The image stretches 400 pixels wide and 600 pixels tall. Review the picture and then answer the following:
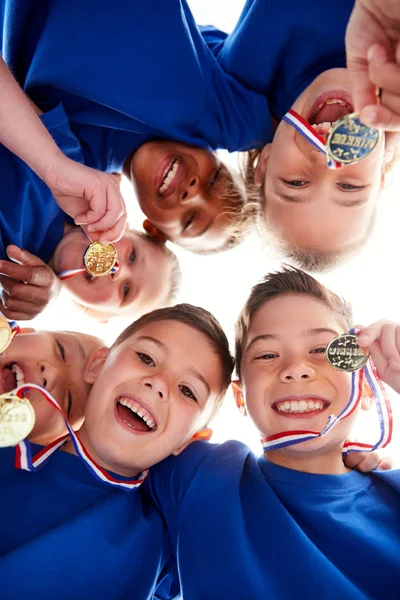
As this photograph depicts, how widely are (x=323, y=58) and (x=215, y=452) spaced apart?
84cm

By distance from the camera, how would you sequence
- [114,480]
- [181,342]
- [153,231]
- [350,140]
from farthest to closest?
1. [153,231]
2. [181,342]
3. [114,480]
4. [350,140]

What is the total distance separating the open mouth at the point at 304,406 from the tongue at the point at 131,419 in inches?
10.5

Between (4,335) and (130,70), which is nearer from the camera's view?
(4,335)

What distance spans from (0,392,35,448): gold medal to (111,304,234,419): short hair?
279mm

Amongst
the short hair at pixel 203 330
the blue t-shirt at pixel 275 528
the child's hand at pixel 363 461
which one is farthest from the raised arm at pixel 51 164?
the child's hand at pixel 363 461

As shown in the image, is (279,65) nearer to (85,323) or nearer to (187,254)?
(187,254)

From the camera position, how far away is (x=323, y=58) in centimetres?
131

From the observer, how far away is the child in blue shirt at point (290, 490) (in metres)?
1.06

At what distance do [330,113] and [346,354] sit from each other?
0.48 meters

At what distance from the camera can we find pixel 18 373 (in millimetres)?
1353

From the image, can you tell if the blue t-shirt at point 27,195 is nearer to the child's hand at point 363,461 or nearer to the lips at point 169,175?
the lips at point 169,175

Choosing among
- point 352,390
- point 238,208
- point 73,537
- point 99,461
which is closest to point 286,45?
point 238,208

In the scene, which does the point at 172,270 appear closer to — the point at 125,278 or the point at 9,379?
the point at 125,278

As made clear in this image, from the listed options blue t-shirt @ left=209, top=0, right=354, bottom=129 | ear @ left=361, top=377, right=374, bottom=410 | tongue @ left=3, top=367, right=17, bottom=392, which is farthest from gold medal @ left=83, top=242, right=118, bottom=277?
ear @ left=361, top=377, right=374, bottom=410
